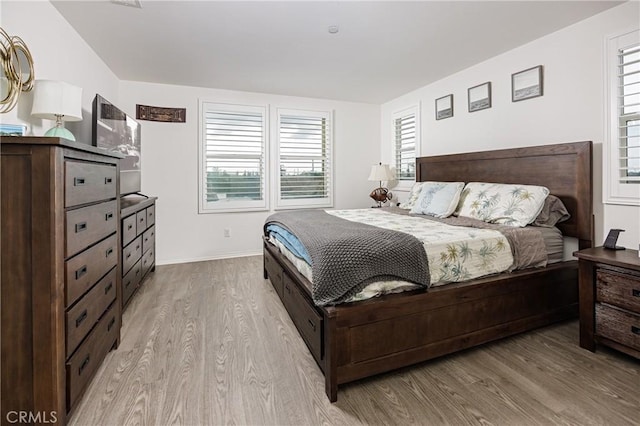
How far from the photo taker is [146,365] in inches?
74.2

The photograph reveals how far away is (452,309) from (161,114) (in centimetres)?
416

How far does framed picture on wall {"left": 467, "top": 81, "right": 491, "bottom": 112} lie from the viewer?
3.38 m

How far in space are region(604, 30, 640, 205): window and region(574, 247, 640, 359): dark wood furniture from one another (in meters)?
0.53

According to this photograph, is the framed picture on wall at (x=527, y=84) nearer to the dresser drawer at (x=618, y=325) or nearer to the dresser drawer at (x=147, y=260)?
the dresser drawer at (x=618, y=325)

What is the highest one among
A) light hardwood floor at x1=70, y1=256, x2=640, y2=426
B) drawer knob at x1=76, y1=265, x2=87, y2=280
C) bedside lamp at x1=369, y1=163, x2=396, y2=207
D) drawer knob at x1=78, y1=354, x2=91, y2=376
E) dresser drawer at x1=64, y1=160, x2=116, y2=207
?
bedside lamp at x1=369, y1=163, x2=396, y2=207

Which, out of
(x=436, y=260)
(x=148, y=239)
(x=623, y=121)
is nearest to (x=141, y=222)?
(x=148, y=239)

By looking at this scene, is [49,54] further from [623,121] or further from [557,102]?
[623,121]

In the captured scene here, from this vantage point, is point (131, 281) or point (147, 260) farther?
point (147, 260)

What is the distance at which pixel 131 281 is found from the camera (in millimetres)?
2814

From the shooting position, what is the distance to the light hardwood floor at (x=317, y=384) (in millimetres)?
1478

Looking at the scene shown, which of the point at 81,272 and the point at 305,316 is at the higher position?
the point at 81,272

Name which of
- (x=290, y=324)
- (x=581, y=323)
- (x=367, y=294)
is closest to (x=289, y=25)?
(x=367, y=294)

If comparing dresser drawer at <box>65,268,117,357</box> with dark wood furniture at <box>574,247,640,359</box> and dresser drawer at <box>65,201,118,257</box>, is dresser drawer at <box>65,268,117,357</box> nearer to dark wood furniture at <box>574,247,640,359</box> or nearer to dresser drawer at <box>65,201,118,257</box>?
dresser drawer at <box>65,201,118,257</box>

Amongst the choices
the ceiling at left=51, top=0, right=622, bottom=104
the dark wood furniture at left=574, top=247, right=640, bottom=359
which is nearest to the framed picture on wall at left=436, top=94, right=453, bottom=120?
the ceiling at left=51, top=0, right=622, bottom=104
